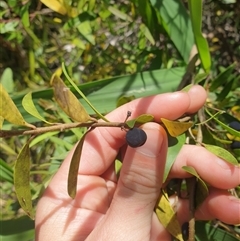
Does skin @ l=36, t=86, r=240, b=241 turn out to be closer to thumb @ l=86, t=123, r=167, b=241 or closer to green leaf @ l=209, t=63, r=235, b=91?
thumb @ l=86, t=123, r=167, b=241

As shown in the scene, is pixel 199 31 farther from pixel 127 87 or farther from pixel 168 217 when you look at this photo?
pixel 168 217

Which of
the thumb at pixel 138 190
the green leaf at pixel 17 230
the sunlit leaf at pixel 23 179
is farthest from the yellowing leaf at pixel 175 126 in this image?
the green leaf at pixel 17 230

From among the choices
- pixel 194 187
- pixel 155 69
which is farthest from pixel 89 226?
pixel 155 69

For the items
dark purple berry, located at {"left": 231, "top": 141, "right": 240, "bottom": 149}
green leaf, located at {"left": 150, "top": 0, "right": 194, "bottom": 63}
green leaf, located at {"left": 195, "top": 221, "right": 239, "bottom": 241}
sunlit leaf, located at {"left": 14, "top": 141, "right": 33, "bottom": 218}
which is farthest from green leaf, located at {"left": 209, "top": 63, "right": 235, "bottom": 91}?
sunlit leaf, located at {"left": 14, "top": 141, "right": 33, "bottom": 218}

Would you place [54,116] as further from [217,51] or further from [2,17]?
[217,51]

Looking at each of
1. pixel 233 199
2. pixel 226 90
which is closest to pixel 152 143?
pixel 233 199

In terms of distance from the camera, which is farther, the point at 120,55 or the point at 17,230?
the point at 120,55
